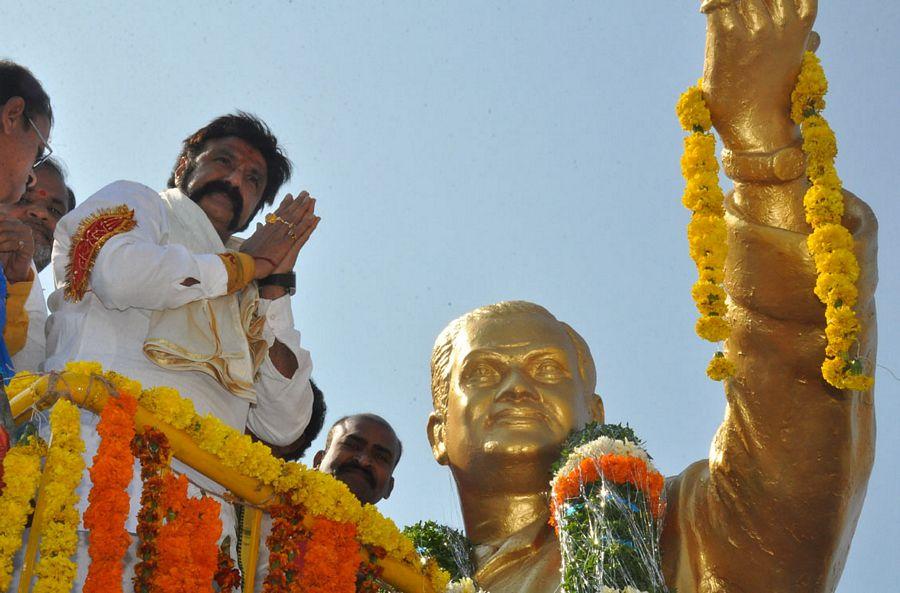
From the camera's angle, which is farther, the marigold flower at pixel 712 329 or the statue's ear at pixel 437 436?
the statue's ear at pixel 437 436

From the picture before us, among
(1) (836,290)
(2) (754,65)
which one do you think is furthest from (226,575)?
(2) (754,65)

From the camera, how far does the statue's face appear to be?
775cm

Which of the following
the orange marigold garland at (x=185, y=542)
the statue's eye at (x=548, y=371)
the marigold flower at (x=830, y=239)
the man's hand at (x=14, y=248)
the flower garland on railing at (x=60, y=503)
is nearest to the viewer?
the flower garland on railing at (x=60, y=503)

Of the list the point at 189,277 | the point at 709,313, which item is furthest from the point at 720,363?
the point at 189,277

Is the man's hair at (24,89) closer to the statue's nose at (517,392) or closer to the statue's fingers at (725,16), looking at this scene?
the statue's nose at (517,392)

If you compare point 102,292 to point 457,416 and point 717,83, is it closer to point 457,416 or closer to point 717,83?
point 457,416

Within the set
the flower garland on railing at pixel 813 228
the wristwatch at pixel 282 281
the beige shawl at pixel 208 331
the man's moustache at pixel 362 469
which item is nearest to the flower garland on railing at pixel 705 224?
the flower garland on railing at pixel 813 228

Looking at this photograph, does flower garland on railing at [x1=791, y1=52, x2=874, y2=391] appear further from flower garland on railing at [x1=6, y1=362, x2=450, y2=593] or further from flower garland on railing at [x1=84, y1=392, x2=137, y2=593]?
flower garland on railing at [x1=84, y1=392, x2=137, y2=593]

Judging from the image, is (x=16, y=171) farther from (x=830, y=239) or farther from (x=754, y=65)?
(x=830, y=239)

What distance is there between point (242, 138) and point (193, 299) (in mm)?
1485

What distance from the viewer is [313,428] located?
8.44m

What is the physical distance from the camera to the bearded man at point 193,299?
6.66 metres

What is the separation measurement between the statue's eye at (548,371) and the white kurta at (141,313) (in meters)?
1.39

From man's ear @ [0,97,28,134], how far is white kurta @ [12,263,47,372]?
80 cm
